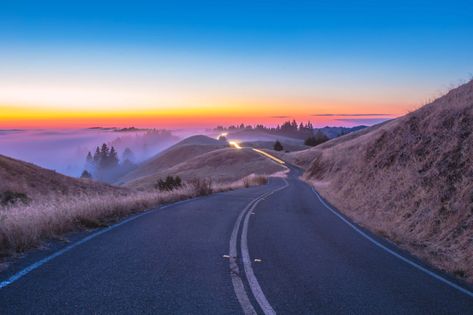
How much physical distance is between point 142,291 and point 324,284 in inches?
101

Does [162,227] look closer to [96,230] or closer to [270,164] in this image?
[96,230]

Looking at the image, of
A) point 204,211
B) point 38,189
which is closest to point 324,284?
point 204,211

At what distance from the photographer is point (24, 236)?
7434mm

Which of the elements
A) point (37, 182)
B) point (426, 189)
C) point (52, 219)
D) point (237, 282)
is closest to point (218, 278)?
point (237, 282)

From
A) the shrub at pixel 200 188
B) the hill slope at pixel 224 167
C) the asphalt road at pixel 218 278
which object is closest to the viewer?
the asphalt road at pixel 218 278

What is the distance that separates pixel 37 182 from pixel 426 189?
110 feet

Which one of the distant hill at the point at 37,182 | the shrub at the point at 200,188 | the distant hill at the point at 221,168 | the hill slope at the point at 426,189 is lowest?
the distant hill at the point at 221,168

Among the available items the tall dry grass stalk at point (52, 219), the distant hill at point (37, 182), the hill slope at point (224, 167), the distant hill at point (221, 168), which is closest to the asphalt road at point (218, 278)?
the tall dry grass stalk at point (52, 219)

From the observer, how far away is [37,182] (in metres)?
37.8

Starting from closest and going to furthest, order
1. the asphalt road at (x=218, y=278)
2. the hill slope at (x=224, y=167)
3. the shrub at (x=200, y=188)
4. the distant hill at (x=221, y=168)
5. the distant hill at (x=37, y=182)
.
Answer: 1. the asphalt road at (x=218, y=278)
2. the shrub at (x=200, y=188)
3. the distant hill at (x=37, y=182)
4. the distant hill at (x=221, y=168)
5. the hill slope at (x=224, y=167)

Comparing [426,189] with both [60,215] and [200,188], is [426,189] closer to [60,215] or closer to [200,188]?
[60,215]

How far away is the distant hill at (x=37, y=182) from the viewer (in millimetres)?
34469

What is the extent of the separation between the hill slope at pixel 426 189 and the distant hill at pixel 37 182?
22918 mm

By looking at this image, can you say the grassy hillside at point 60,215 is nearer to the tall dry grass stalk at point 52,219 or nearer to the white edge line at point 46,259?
the tall dry grass stalk at point 52,219
